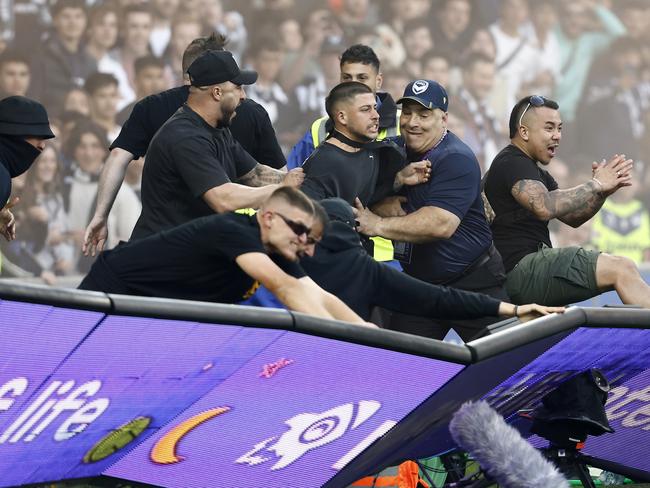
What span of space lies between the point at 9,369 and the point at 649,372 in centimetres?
263

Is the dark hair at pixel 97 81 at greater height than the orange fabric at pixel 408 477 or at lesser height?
greater

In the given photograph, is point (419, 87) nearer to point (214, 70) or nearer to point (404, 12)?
point (214, 70)

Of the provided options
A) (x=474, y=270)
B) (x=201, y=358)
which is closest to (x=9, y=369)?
(x=201, y=358)

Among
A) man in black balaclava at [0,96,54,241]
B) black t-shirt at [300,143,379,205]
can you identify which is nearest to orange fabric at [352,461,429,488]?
black t-shirt at [300,143,379,205]

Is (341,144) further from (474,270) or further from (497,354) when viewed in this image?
(497,354)

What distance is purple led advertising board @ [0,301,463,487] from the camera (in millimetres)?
3908

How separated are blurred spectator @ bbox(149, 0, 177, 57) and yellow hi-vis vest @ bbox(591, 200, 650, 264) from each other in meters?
Result: 5.07

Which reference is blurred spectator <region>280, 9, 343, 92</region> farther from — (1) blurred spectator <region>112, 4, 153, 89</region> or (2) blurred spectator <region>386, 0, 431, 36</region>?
(1) blurred spectator <region>112, 4, 153, 89</region>

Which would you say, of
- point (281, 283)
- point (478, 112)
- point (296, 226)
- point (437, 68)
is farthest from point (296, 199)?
point (478, 112)

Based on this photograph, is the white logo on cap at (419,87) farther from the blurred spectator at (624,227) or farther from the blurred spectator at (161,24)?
the blurred spectator at (624,227)

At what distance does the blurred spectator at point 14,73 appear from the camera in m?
11.0

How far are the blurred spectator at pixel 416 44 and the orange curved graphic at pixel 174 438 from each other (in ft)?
29.3

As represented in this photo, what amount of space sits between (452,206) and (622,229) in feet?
28.0

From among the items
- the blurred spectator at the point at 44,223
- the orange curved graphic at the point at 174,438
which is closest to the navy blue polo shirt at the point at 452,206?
the orange curved graphic at the point at 174,438
